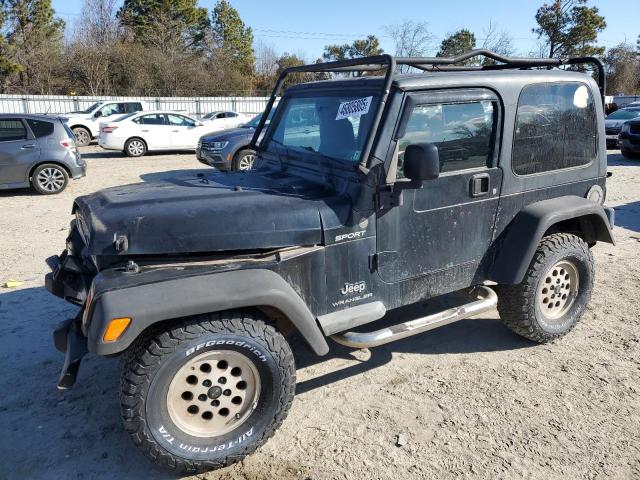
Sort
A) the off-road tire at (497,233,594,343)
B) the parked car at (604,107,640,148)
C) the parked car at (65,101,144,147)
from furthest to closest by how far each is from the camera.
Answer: the parked car at (65,101,144,147) → the parked car at (604,107,640,148) → the off-road tire at (497,233,594,343)

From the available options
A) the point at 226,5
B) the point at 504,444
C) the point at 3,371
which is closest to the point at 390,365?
the point at 504,444

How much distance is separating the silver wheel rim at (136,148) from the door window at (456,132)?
14730 millimetres

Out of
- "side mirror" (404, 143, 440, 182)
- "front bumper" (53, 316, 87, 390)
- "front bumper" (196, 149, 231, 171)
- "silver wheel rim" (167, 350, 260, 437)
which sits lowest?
"silver wheel rim" (167, 350, 260, 437)

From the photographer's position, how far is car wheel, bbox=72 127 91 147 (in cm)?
2020

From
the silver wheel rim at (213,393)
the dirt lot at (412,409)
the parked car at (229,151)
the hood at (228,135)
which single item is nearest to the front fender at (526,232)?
the dirt lot at (412,409)

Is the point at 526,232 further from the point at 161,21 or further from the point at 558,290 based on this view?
the point at 161,21

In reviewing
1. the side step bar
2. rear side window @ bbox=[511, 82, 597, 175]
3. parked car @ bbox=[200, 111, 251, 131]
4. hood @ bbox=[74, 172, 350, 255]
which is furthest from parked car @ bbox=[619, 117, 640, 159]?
hood @ bbox=[74, 172, 350, 255]

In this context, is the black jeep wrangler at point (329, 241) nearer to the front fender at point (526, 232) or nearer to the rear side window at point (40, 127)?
the front fender at point (526, 232)

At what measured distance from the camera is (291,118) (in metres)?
4.21

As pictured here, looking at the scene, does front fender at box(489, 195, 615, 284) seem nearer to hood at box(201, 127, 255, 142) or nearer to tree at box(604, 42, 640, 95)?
hood at box(201, 127, 255, 142)

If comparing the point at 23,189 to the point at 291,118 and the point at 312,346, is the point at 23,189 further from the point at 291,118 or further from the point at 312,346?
the point at 312,346

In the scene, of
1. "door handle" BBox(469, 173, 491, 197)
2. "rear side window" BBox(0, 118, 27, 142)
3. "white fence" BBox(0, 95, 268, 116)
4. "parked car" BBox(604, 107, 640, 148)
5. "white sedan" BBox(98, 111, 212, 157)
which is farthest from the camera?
"white fence" BBox(0, 95, 268, 116)

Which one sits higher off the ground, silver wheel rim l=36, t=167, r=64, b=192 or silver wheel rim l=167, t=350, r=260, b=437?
silver wheel rim l=36, t=167, r=64, b=192

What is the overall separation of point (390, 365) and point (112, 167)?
1235cm
